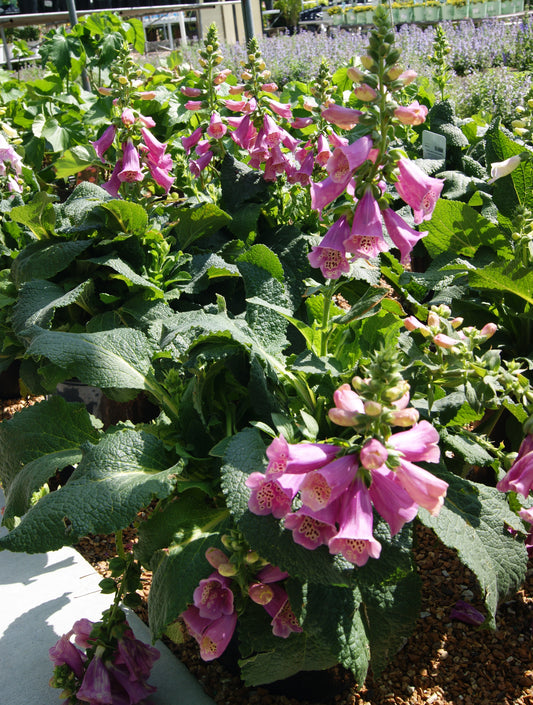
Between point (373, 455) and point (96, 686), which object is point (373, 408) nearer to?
point (373, 455)

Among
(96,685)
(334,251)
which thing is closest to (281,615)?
(96,685)

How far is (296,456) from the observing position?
1133 mm

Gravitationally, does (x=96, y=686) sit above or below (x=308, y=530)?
below

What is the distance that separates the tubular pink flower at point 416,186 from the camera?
1.39 m

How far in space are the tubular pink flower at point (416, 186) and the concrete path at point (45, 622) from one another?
122 cm

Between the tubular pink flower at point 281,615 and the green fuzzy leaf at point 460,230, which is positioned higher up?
the green fuzzy leaf at point 460,230

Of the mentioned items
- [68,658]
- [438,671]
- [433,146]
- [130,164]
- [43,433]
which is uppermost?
[130,164]

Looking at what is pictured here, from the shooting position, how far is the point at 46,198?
2428mm

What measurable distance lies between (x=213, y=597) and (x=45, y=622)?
2.30 ft

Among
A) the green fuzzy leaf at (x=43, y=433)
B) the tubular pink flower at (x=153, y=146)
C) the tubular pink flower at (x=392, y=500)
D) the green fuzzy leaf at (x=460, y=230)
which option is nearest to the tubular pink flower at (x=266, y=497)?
the tubular pink flower at (x=392, y=500)

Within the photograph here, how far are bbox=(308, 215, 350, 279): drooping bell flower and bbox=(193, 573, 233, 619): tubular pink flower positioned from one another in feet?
2.24

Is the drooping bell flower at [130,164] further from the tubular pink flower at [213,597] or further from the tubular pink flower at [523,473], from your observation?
the tubular pink flower at [523,473]

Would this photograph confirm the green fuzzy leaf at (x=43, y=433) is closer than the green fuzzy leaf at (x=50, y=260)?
Yes

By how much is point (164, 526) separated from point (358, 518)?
2.08ft
